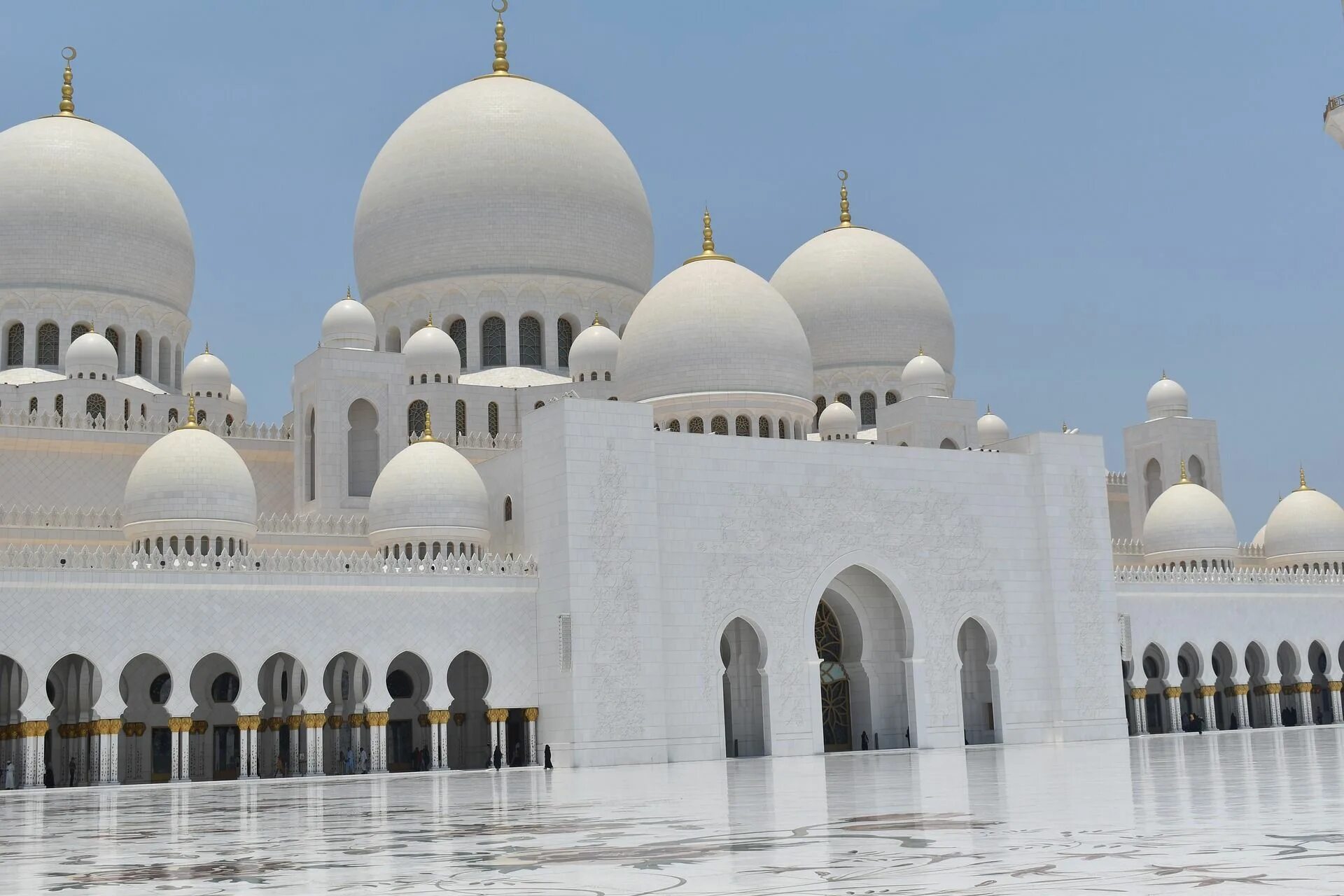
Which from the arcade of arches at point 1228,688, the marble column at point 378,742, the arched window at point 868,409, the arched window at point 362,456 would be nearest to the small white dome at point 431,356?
the arched window at point 362,456

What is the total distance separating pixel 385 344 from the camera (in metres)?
33.8

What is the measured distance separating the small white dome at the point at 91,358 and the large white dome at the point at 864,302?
1525 cm

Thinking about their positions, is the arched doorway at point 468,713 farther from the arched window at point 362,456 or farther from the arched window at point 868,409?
the arched window at point 868,409

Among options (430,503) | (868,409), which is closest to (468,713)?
(430,503)

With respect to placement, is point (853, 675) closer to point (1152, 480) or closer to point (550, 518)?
point (550, 518)

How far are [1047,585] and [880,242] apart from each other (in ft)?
42.5

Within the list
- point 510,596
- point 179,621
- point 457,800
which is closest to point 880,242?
point 510,596

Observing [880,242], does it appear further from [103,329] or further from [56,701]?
[56,701]

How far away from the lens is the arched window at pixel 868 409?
3672cm

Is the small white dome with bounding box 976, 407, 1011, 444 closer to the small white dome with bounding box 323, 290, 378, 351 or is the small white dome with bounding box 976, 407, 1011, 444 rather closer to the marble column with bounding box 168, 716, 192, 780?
the small white dome with bounding box 323, 290, 378, 351

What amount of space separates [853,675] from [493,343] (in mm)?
10632

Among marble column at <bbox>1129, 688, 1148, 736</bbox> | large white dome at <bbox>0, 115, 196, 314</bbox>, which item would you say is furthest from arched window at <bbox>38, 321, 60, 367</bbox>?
marble column at <bbox>1129, 688, 1148, 736</bbox>

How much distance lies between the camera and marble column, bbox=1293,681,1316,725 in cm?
3250

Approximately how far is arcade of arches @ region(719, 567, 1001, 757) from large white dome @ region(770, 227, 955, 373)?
10.4m
